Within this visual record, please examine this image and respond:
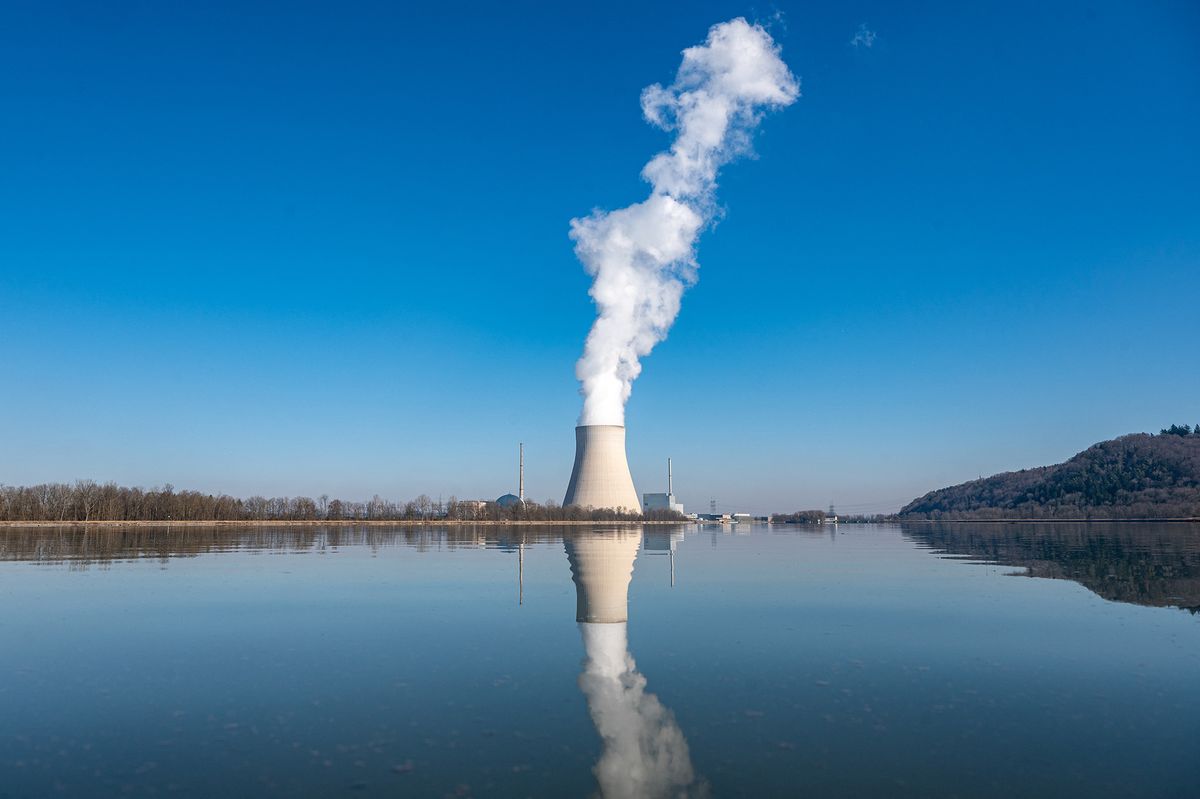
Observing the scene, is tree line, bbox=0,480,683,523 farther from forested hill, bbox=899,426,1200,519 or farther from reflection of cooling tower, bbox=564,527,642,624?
forested hill, bbox=899,426,1200,519

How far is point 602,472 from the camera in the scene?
143 ft

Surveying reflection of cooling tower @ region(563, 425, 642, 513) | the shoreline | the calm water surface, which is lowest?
the shoreline

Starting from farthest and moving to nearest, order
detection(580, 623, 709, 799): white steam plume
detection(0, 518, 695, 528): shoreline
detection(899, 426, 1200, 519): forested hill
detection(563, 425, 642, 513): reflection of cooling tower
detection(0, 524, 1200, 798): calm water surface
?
detection(899, 426, 1200, 519): forested hill
detection(0, 518, 695, 528): shoreline
detection(563, 425, 642, 513): reflection of cooling tower
detection(0, 524, 1200, 798): calm water surface
detection(580, 623, 709, 799): white steam plume

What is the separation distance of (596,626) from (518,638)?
134 cm

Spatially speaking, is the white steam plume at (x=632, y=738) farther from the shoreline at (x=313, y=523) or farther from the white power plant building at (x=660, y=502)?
the white power plant building at (x=660, y=502)

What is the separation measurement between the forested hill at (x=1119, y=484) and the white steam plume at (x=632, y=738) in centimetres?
8472

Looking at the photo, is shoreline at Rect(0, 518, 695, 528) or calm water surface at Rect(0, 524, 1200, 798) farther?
shoreline at Rect(0, 518, 695, 528)

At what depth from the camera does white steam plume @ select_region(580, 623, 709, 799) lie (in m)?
4.54

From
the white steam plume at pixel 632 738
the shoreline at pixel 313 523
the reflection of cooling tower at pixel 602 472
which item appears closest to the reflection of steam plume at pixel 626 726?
the white steam plume at pixel 632 738

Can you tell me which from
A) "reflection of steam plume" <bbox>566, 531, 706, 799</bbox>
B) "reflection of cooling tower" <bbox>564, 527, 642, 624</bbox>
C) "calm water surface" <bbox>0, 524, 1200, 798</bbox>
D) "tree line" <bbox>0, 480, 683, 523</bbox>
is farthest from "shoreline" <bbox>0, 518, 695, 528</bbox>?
"reflection of steam plume" <bbox>566, 531, 706, 799</bbox>

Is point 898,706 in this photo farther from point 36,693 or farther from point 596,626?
point 36,693

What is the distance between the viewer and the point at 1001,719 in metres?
5.88

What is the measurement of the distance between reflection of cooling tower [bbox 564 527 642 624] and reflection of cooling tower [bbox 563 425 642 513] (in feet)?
57.2

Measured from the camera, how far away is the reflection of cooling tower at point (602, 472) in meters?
43.4
